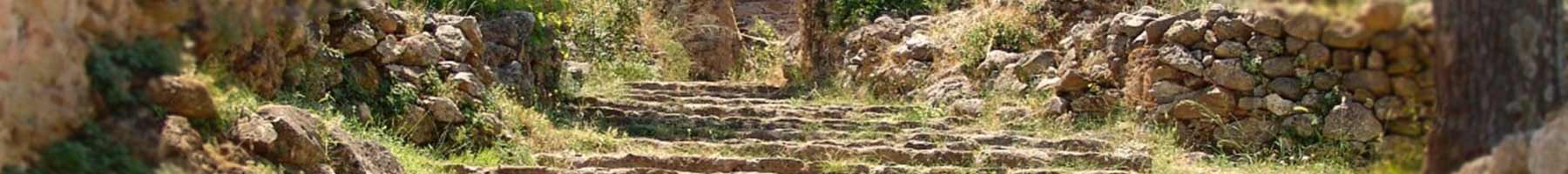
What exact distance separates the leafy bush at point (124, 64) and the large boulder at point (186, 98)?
0.65 meters

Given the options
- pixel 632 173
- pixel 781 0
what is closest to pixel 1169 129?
pixel 632 173

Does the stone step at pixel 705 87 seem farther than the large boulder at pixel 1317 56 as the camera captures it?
Yes

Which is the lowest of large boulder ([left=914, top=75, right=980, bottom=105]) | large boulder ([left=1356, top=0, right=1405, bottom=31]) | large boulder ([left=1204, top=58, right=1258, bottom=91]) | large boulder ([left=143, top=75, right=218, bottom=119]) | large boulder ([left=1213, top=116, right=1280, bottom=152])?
large boulder ([left=1213, top=116, right=1280, bottom=152])

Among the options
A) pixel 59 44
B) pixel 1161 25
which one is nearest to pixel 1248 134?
pixel 1161 25

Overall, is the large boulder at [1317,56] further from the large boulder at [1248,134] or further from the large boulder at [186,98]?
the large boulder at [186,98]

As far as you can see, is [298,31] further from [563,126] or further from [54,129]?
[54,129]

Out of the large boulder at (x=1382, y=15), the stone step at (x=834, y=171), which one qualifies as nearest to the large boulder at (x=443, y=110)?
the stone step at (x=834, y=171)

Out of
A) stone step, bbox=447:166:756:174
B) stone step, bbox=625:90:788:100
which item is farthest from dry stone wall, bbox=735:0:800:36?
stone step, bbox=447:166:756:174

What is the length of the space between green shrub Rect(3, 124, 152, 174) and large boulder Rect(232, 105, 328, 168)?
1.70m

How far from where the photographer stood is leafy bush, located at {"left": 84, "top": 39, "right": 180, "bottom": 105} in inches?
208

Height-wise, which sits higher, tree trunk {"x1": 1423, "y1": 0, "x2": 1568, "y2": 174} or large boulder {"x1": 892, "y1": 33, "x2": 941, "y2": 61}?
tree trunk {"x1": 1423, "y1": 0, "x2": 1568, "y2": 174}

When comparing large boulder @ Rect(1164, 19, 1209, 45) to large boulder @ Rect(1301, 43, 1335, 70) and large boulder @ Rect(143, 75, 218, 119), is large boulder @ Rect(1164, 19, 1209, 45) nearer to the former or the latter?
large boulder @ Rect(1301, 43, 1335, 70)

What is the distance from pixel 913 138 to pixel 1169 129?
1225 millimetres

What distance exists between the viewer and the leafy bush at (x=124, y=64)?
5.29 metres
